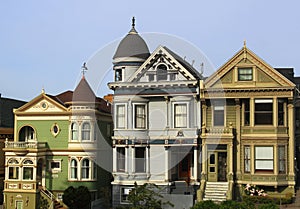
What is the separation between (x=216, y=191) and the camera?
1270 inches

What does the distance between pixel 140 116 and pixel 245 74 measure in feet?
25.2

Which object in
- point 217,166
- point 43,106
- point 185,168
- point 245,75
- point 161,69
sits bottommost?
point 185,168

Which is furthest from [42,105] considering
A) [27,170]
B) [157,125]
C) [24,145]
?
[157,125]

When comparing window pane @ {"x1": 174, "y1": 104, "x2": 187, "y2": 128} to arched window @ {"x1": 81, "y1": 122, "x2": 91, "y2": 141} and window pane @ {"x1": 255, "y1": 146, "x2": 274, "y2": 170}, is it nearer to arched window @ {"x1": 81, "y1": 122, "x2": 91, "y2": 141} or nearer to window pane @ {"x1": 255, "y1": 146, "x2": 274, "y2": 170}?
window pane @ {"x1": 255, "y1": 146, "x2": 274, "y2": 170}

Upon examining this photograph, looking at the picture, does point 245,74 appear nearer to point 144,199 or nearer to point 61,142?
point 144,199

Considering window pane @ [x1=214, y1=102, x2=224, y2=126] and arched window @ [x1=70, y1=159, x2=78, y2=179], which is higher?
window pane @ [x1=214, y1=102, x2=224, y2=126]

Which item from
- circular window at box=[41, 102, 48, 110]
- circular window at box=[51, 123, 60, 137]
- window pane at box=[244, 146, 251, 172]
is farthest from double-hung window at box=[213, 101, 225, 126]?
circular window at box=[41, 102, 48, 110]

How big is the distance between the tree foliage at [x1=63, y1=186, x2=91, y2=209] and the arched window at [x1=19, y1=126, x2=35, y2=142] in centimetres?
550

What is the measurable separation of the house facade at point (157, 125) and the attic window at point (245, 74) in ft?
9.27

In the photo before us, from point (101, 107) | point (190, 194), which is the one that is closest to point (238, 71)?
point (190, 194)

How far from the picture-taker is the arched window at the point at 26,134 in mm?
36781

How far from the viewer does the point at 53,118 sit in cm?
3622

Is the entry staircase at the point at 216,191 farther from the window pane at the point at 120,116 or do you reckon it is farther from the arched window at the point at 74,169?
the arched window at the point at 74,169

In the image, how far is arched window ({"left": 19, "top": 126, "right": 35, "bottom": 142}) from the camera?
121 feet
